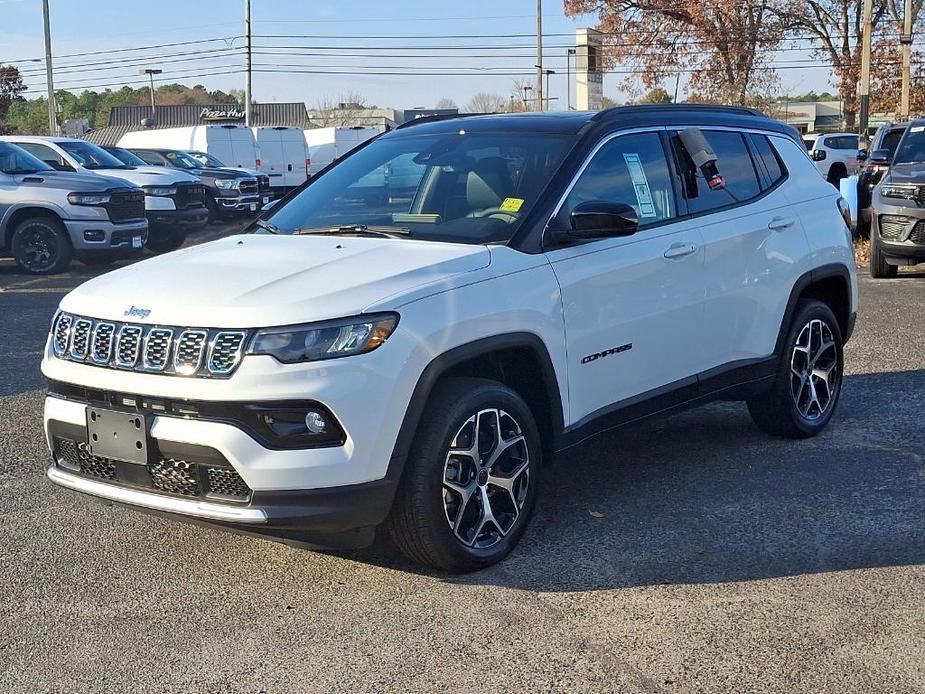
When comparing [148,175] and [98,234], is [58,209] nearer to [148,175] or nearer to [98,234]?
[98,234]

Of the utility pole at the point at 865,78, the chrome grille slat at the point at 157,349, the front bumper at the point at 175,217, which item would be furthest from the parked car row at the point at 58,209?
the utility pole at the point at 865,78

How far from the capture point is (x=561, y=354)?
471 cm

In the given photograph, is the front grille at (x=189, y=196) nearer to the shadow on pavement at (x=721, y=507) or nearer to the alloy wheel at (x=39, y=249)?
the alloy wheel at (x=39, y=249)

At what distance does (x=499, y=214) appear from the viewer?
488 centimetres

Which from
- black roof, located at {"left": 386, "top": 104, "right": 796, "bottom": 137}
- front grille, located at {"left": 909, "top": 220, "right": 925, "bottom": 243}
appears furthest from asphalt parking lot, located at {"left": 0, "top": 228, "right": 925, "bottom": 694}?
front grille, located at {"left": 909, "top": 220, "right": 925, "bottom": 243}

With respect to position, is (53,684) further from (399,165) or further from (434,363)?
Answer: (399,165)

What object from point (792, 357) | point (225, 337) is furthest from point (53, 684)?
point (792, 357)

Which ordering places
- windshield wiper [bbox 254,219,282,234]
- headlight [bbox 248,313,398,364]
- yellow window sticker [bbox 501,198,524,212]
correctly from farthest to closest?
windshield wiper [bbox 254,219,282,234]
yellow window sticker [bbox 501,198,524,212]
headlight [bbox 248,313,398,364]

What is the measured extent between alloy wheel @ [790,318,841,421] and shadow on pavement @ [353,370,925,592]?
192 mm

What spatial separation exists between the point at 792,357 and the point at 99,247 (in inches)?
442

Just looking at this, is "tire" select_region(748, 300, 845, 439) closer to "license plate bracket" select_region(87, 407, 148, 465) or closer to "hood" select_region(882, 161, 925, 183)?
"license plate bracket" select_region(87, 407, 148, 465)

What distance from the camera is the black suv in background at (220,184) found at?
78.6ft

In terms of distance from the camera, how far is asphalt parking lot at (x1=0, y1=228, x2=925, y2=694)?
11.9 feet

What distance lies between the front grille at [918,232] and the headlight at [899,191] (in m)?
0.29
